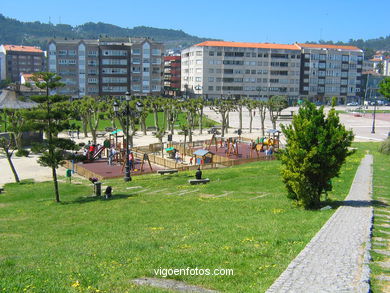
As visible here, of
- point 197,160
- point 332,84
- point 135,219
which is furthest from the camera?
point 332,84

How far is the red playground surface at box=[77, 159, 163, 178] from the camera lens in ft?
114

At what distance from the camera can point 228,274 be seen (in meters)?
9.77

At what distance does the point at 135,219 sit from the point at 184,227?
133 inches

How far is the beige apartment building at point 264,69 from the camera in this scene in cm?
13025

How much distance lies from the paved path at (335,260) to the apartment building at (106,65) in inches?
4058

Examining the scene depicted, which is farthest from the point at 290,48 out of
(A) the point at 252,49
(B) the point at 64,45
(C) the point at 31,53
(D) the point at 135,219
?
(D) the point at 135,219

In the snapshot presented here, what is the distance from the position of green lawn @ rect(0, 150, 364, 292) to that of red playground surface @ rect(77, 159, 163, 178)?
21.8 ft

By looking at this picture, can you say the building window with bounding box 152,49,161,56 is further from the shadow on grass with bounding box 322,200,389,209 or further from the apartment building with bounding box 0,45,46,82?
the shadow on grass with bounding box 322,200,389,209

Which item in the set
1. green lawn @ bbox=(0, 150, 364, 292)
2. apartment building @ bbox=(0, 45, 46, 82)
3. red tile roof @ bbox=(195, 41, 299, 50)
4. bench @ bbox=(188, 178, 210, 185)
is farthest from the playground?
apartment building @ bbox=(0, 45, 46, 82)

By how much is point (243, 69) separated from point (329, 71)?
28655mm

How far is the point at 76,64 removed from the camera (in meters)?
116

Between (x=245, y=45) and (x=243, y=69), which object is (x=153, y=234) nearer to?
(x=243, y=69)

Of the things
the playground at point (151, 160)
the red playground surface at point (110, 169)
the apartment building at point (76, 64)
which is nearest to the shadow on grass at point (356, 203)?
the playground at point (151, 160)

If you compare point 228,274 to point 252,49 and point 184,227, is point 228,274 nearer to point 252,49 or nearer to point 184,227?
point 184,227
